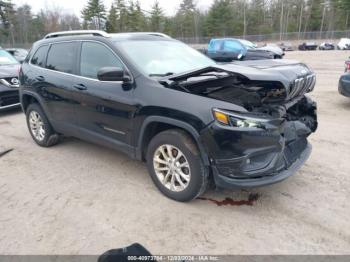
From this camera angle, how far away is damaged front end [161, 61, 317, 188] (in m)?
3.09

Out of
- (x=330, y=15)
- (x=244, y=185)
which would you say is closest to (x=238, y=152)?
(x=244, y=185)

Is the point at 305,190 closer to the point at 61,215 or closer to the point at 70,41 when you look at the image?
the point at 61,215

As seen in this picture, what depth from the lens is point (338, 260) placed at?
2715 mm

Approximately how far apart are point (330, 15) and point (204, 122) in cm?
7284

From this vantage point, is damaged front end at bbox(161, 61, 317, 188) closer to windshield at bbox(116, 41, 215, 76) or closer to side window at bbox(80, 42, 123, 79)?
windshield at bbox(116, 41, 215, 76)

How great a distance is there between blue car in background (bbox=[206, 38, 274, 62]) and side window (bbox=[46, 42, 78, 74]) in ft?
38.1

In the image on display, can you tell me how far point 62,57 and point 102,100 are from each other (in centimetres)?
131

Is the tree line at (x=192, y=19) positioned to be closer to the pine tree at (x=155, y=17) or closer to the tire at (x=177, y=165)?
the pine tree at (x=155, y=17)

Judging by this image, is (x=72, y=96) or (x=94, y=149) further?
(x=94, y=149)

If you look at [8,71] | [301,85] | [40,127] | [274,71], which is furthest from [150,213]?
[8,71]

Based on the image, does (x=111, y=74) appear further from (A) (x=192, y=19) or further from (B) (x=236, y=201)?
(A) (x=192, y=19)

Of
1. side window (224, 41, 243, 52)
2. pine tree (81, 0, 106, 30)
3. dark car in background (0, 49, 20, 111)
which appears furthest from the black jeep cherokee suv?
pine tree (81, 0, 106, 30)

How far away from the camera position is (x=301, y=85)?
3520mm

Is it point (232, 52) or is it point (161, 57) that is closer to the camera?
point (161, 57)
